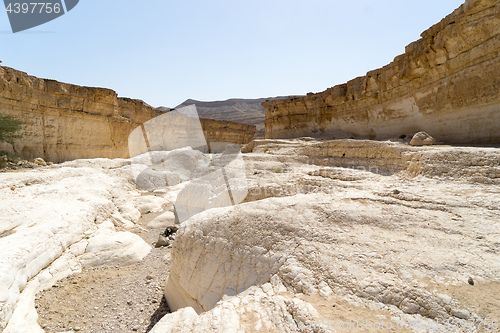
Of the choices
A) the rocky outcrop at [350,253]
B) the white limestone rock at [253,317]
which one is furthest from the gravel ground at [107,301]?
the white limestone rock at [253,317]

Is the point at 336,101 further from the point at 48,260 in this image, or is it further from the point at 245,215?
the point at 48,260

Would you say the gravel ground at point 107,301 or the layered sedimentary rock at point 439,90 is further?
A: the layered sedimentary rock at point 439,90

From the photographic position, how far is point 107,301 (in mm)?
3527

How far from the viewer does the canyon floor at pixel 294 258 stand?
1788 mm

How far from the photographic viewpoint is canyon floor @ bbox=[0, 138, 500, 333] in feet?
5.87

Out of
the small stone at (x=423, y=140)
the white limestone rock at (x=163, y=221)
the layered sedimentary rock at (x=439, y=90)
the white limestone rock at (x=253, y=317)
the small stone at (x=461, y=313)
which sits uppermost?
the layered sedimentary rock at (x=439, y=90)

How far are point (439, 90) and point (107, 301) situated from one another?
30.7 ft

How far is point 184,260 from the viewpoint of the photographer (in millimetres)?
3098

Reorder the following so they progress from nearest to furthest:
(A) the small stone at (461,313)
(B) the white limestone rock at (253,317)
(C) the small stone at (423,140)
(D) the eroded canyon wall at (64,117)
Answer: (A) the small stone at (461,313), (B) the white limestone rock at (253,317), (C) the small stone at (423,140), (D) the eroded canyon wall at (64,117)

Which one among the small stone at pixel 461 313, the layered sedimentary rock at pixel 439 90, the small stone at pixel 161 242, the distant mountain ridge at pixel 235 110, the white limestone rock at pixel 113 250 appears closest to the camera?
the small stone at pixel 461 313

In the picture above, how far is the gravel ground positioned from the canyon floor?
20mm

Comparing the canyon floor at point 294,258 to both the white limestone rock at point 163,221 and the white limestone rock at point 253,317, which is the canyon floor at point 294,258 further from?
the white limestone rock at point 163,221

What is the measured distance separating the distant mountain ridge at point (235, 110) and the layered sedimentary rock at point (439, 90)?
30.4 metres

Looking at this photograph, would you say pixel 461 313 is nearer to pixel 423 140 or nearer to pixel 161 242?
pixel 161 242
